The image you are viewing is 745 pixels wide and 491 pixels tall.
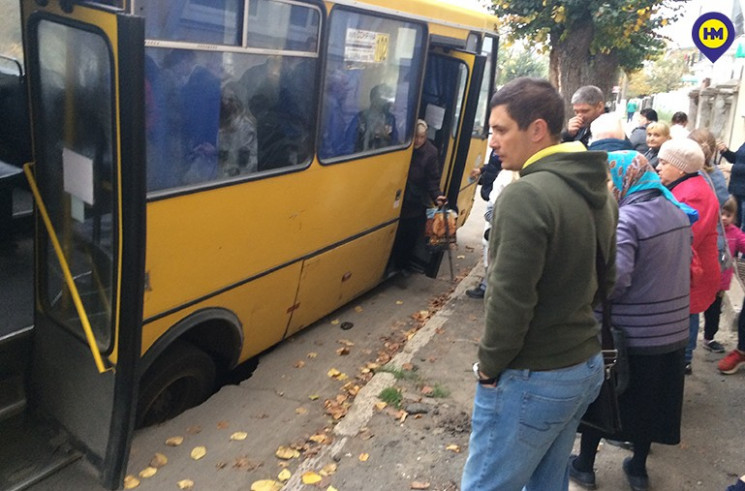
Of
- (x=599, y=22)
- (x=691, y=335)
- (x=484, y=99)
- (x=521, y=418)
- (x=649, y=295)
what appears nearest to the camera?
(x=521, y=418)

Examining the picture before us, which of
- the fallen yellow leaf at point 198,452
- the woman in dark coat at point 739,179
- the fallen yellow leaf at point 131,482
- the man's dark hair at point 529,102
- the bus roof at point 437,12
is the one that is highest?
the bus roof at point 437,12

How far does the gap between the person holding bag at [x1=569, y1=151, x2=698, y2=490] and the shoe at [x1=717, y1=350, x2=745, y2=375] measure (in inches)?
77.3

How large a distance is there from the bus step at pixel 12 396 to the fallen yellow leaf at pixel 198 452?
93 centimetres

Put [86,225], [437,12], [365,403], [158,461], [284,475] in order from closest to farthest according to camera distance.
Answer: [86,225]
[284,475]
[158,461]
[365,403]
[437,12]

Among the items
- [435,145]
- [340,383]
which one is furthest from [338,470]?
[435,145]

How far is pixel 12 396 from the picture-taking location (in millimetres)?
3646

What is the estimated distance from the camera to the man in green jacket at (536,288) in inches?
81.8

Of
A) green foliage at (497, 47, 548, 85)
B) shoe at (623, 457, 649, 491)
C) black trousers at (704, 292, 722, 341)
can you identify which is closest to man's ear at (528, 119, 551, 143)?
shoe at (623, 457, 649, 491)

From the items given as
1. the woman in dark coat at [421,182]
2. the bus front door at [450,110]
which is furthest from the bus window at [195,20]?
the bus front door at [450,110]

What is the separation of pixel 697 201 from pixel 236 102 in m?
2.72

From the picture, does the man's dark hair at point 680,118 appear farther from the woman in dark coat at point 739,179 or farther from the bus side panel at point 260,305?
the bus side panel at point 260,305

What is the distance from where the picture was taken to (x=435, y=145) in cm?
737

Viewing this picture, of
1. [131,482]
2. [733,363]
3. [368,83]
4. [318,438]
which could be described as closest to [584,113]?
[368,83]

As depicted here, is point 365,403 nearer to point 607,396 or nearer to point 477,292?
point 607,396
